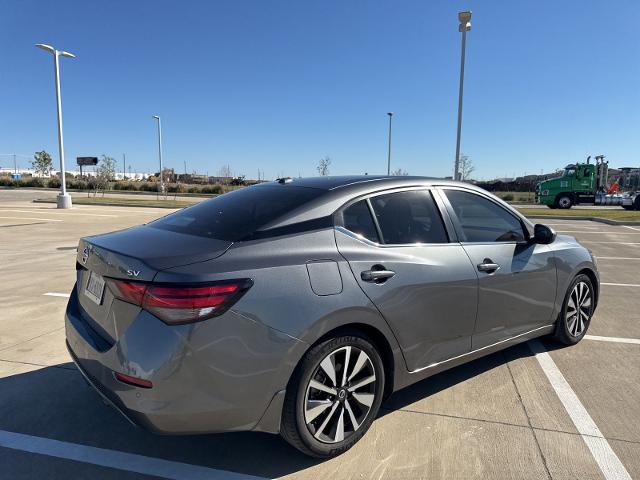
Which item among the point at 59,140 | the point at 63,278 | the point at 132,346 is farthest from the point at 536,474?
the point at 59,140

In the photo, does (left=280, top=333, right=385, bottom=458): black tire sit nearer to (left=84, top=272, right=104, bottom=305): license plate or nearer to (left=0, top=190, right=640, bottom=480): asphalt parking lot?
(left=0, top=190, right=640, bottom=480): asphalt parking lot

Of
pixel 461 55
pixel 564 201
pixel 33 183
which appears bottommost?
pixel 564 201

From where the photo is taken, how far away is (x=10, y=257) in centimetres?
879

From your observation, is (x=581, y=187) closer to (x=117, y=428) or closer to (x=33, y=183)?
(x=117, y=428)

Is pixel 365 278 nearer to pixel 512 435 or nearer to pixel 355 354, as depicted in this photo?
pixel 355 354

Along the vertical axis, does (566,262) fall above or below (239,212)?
below

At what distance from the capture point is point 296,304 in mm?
2375

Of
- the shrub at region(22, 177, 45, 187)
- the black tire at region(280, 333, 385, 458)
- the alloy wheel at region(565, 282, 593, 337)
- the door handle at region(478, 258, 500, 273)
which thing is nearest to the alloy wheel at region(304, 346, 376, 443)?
the black tire at region(280, 333, 385, 458)

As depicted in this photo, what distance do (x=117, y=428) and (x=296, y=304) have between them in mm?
1616

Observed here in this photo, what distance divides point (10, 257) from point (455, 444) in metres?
9.04

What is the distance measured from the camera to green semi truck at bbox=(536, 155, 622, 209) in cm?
3098

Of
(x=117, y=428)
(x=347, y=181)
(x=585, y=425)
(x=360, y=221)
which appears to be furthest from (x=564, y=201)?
(x=117, y=428)

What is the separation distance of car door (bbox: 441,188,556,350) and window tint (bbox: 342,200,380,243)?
79 centimetres

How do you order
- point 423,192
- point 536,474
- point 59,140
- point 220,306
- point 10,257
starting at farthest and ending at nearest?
point 59,140 → point 10,257 → point 423,192 → point 536,474 → point 220,306
